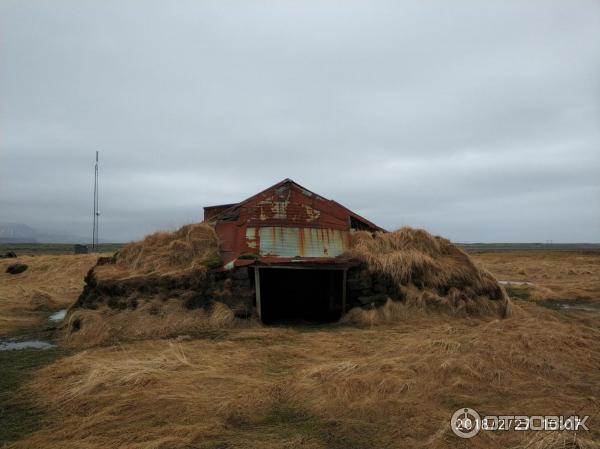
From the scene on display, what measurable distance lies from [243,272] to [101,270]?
13.5 feet

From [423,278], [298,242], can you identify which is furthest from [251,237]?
[423,278]

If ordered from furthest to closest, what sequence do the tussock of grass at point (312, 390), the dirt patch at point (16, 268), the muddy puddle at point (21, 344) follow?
the dirt patch at point (16, 268), the muddy puddle at point (21, 344), the tussock of grass at point (312, 390)

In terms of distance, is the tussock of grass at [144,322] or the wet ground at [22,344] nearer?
the wet ground at [22,344]

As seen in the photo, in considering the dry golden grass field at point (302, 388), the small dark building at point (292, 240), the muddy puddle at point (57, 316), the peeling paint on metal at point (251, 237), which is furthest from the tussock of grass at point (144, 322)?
the muddy puddle at point (57, 316)

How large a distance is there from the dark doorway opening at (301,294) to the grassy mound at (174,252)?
185cm

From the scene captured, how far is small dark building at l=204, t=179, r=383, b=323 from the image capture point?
39.5 feet

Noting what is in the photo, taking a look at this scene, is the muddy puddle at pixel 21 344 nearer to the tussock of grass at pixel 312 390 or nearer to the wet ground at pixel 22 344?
the wet ground at pixel 22 344

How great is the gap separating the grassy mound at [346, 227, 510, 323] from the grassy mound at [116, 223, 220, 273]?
4.03m

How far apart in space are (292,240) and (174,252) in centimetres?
332

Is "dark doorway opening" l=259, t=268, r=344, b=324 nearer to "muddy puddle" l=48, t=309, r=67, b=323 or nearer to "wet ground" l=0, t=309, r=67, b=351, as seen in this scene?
"wet ground" l=0, t=309, r=67, b=351

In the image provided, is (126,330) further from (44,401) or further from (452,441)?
(452,441)

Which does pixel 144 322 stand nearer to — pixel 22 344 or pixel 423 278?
pixel 22 344

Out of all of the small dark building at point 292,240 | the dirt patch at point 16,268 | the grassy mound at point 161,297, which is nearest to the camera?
the grassy mound at point 161,297

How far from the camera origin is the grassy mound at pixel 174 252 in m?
11.8
